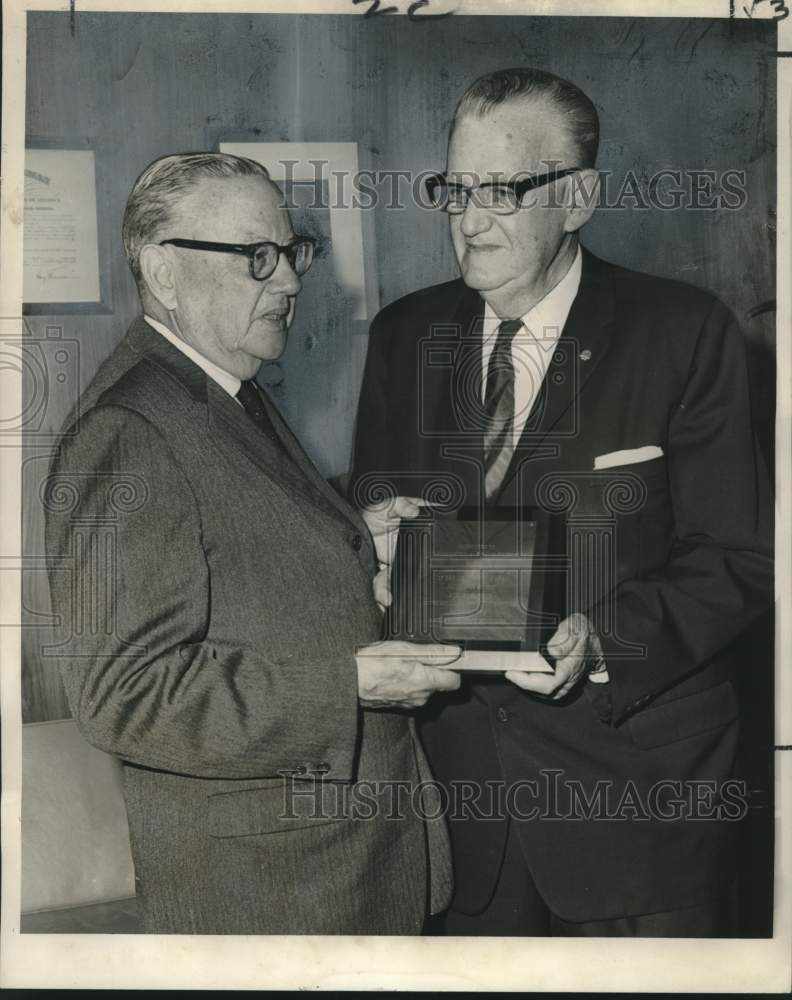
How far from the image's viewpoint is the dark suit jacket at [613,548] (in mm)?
2566

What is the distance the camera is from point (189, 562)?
7.94ft

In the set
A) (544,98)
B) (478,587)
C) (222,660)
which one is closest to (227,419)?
→ (222,660)

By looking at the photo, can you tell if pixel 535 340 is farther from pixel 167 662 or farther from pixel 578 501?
pixel 167 662

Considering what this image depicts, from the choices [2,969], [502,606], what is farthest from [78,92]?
[2,969]

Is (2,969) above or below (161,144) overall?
below

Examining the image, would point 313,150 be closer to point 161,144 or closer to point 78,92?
point 161,144

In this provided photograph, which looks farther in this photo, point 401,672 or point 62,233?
point 62,233

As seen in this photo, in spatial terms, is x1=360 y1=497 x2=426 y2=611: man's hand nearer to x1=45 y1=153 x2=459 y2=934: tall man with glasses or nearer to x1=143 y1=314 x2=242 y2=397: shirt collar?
x1=45 y1=153 x2=459 y2=934: tall man with glasses

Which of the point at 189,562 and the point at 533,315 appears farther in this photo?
the point at 533,315

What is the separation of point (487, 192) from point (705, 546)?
89cm

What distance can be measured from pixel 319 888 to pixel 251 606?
0.61m

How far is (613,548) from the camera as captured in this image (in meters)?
2.57

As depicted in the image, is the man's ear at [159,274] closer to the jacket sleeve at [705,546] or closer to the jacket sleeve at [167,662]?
the jacket sleeve at [167,662]

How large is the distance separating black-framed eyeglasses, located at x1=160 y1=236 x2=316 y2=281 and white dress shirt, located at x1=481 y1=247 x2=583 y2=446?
1.40ft
